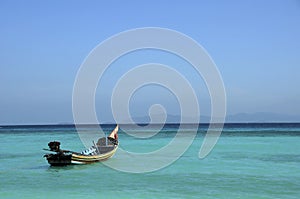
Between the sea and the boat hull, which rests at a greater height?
the boat hull

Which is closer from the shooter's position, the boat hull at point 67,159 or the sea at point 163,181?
the sea at point 163,181

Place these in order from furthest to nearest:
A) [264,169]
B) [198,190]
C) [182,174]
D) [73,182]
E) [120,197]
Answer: [264,169] → [182,174] → [73,182] → [198,190] → [120,197]

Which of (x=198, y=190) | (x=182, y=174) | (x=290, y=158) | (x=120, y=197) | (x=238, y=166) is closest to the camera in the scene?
(x=120, y=197)

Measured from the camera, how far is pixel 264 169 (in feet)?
64.1

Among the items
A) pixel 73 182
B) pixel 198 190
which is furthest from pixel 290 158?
pixel 73 182

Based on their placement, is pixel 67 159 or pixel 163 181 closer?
pixel 163 181

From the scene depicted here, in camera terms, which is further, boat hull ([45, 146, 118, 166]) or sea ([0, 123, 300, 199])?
boat hull ([45, 146, 118, 166])

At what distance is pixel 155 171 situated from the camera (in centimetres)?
1914

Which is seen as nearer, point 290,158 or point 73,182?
point 73,182

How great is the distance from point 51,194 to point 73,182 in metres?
2.42

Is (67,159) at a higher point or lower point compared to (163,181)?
higher

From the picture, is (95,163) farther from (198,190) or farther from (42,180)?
(198,190)

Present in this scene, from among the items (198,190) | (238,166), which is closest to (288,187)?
(198,190)

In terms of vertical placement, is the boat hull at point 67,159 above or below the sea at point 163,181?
above
